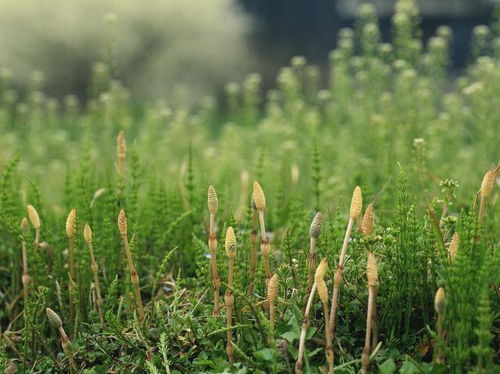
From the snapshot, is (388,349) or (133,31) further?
(133,31)

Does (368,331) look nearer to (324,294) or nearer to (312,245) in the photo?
(324,294)

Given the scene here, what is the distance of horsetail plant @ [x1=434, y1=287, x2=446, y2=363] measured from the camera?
1.72 m

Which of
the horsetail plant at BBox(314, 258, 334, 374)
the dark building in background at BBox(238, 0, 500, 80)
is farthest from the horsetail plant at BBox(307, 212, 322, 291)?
the dark building in background at BBox(238, 0, 500, 80)

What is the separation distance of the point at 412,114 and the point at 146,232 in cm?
232

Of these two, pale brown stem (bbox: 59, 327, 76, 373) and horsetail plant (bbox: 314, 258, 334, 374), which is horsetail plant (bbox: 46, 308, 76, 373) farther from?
horsetail plant (bbox: 314, 258, 334, 374)

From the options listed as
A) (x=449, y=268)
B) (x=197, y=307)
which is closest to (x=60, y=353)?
(x=197, y=307)

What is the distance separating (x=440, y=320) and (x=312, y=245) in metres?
0.38

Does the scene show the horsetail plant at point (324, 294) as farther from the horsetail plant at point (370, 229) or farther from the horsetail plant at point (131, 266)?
the horsetail plant at point (131, 266)

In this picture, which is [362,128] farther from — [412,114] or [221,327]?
[221,327]

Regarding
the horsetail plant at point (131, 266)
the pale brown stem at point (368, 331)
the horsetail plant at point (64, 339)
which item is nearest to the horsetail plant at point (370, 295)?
the pale brown stem at point (368, 331)

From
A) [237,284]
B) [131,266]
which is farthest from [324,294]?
[131,266]

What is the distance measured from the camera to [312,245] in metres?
1.97

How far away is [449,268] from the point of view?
6.01ft

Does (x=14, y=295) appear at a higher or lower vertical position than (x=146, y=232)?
lower
